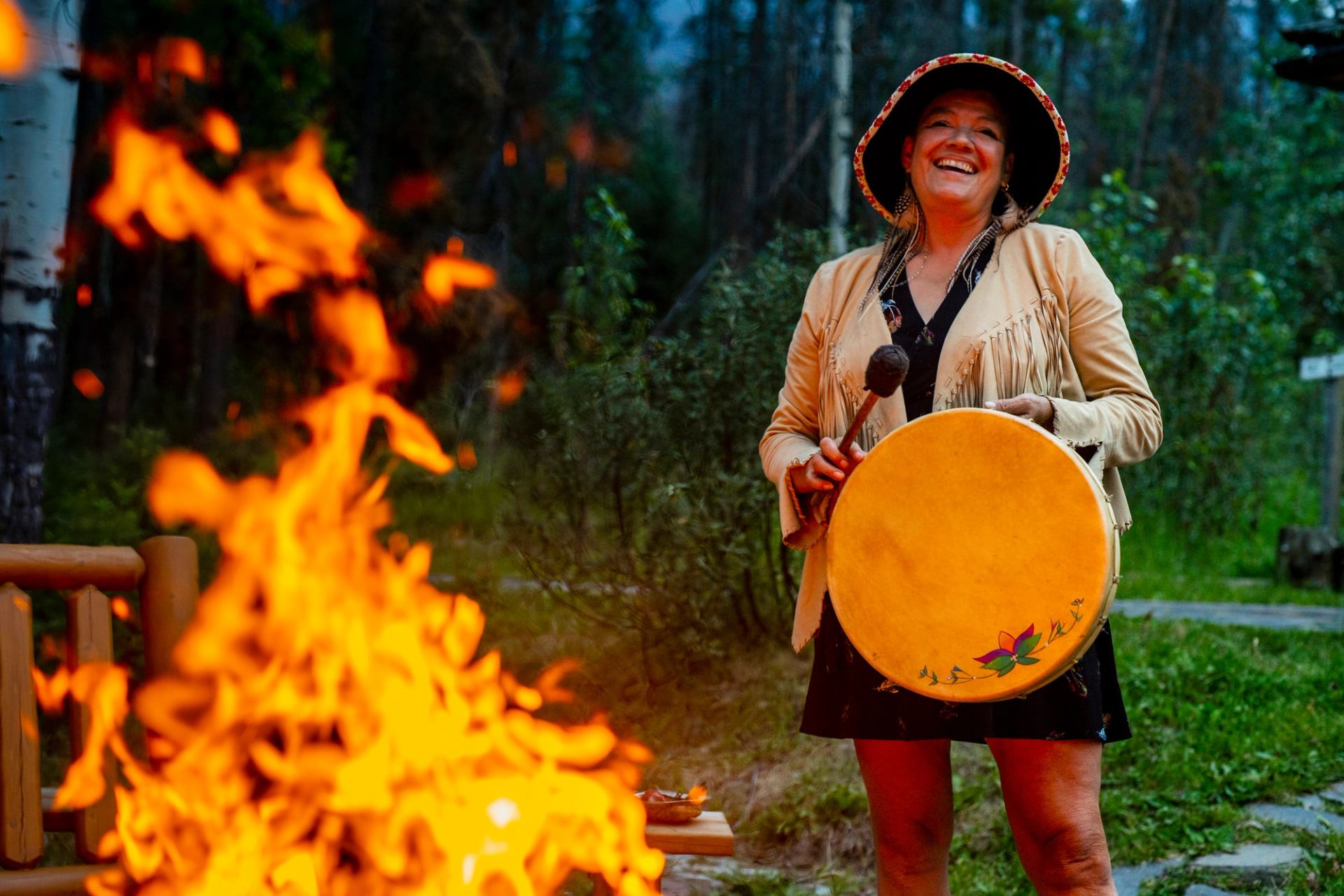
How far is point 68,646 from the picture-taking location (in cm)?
268

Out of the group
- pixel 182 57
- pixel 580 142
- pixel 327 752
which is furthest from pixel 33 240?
pixel 580 142

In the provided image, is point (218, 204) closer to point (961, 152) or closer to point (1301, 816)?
point (961, 152)

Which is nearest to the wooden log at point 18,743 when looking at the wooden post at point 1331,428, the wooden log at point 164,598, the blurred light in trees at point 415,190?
the wooden log at point 164,598

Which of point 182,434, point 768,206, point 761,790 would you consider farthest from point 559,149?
point 761,790

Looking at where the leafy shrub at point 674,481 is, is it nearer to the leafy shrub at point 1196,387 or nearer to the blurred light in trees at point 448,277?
the leafy shrub at point 1196,387

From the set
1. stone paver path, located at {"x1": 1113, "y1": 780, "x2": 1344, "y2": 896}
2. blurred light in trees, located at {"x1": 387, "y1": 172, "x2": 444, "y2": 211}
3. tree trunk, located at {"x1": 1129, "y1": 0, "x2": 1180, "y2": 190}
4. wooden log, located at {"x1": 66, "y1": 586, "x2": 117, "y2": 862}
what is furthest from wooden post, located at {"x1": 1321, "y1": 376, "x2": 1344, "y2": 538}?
tree trunk, located at {"x1": 1129, "y1": 0, "x2": 1180, "y2": 190}

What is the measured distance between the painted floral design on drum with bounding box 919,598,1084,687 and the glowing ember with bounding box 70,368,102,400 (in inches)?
560

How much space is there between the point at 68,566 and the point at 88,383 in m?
13.4

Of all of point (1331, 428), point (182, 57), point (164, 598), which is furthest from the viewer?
point (182, 57)

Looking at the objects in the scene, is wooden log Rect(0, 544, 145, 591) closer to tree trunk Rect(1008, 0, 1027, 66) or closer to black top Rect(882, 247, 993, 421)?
black top Rect(882, 247, 993, 421)

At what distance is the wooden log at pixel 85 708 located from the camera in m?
2.61

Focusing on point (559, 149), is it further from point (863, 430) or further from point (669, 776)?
point (863, 430)

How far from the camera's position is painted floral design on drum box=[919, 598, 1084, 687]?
206 centimetres

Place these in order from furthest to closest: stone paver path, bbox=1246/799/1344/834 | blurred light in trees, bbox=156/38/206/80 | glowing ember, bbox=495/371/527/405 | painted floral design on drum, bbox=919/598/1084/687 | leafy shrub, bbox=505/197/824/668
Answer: blurred light in trees, bbox=156/38/206/80
glowing ember, bbox=495/371/527/405
leafy shrub, bbox=505/197/824/668
stone paver path, bbox=1246/799/1344/834
painted floral design on drum, bbox=919/598/1084/687
